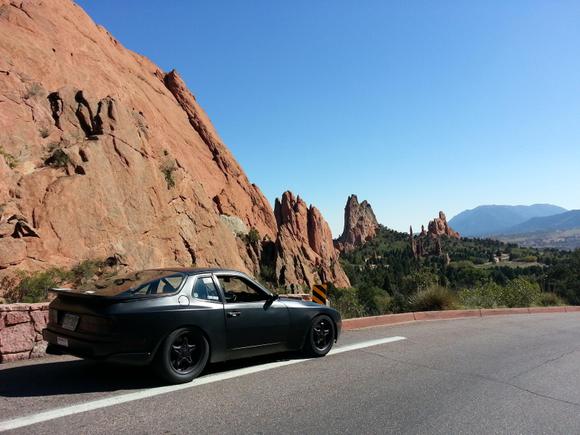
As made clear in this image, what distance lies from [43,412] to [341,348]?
5.09 m

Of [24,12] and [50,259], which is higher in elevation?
[24,12]

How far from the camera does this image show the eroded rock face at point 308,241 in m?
56.2

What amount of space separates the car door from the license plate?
1.79 m

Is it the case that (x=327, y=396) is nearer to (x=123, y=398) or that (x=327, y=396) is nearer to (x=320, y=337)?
(x=320, y=337)

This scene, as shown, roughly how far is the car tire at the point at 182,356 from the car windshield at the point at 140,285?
0.59 m

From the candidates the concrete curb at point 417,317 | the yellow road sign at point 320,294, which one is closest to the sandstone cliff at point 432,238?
the concrete curb at point 417,317

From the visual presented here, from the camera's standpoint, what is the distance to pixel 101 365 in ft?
20.7

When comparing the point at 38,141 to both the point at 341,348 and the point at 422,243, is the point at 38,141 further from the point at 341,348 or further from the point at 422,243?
the point at 422,243

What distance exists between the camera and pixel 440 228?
189 meters

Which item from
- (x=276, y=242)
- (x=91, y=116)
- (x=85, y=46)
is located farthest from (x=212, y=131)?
(x=91, y=116)

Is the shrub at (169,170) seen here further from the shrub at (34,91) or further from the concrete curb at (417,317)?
the concrete curb at (417,317)

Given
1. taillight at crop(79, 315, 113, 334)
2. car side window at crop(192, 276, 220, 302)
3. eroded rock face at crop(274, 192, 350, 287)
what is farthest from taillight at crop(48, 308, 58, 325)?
eroded rock face at crop(274, 192, 350, 287)

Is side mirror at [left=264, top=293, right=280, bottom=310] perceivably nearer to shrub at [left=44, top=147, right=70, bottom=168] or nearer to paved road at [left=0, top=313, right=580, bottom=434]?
paved road at [left=0, top=313, right=580, bottom=434]

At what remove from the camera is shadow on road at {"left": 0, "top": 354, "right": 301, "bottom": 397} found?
5113 mm
